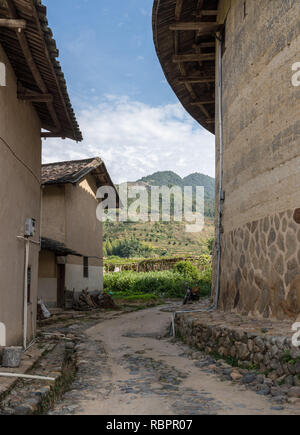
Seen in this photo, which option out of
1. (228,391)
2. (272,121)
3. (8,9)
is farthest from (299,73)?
(228,391)

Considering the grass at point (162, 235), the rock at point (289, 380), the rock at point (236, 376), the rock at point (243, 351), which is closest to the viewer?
the rock at point (289, 380)

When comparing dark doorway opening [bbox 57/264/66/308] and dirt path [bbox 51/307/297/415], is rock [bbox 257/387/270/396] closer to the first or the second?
dirt path [bbox 51/307/297/415]

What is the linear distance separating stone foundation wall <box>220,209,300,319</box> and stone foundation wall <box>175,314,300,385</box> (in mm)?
838

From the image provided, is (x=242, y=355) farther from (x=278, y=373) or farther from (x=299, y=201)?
(x=299, y=201)

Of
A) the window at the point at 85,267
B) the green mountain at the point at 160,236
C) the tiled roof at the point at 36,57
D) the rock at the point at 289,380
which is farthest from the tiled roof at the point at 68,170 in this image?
the green mountain at the point at 160,236

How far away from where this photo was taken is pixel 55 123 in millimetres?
10562

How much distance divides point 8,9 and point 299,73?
4632 millimetres

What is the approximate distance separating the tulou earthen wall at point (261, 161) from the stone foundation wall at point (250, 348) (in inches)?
33.0

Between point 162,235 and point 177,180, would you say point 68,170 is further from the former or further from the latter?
point 177,180

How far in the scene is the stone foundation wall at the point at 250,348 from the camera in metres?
5.59

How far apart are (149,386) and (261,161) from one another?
4583 millimetres

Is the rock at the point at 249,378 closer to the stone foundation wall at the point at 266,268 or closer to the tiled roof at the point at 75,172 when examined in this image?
the stone foundation wall at the point at 266,268

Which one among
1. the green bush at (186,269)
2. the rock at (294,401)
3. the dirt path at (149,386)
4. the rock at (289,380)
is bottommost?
the dirt path at (149,386)

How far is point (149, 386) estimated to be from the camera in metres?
Result: 6.32
